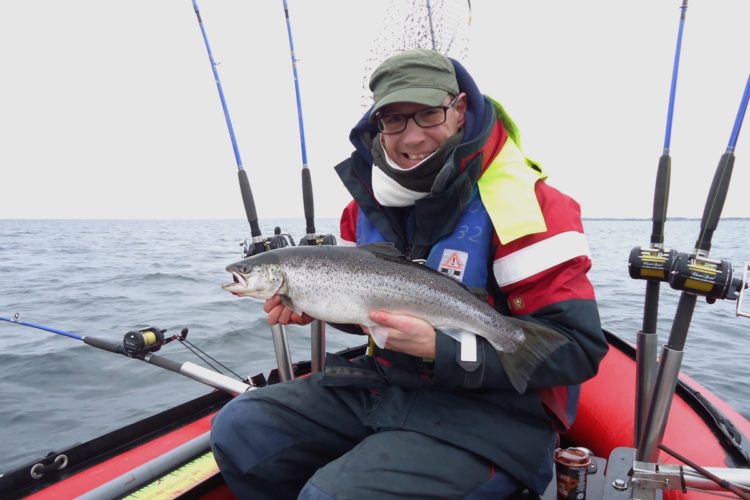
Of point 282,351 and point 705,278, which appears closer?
point 705,278

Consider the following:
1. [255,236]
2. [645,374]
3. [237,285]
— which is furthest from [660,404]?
[255,236]

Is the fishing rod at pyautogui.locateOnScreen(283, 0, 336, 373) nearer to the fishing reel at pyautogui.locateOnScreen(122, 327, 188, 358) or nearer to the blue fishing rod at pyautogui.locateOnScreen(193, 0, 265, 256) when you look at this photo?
the blue fishing rod at pyautogui.locateOnScreen(193, 0, 265, 256)

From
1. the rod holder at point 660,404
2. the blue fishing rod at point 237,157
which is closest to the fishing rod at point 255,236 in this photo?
the blue fishing rod at point 237,157

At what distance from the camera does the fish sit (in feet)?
7.55

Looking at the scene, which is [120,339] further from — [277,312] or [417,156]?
[417,156]

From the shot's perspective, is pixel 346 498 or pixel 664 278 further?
pixel 664 278

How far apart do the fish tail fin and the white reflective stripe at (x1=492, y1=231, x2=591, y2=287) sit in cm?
26

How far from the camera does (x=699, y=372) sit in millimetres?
7801

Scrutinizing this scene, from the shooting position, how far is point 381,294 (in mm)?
2635

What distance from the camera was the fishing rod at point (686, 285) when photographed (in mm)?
2234

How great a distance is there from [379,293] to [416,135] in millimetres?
928

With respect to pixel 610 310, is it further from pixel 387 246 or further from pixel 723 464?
pixel 387 246

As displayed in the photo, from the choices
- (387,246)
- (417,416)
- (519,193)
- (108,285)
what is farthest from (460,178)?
(108,285)

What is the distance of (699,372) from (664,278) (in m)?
6.93
